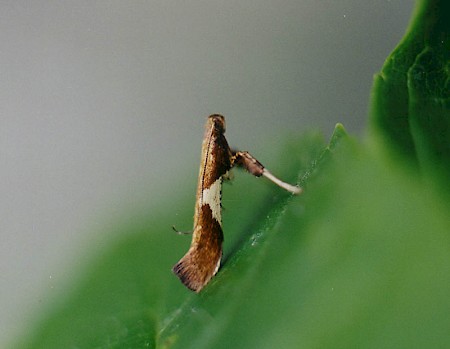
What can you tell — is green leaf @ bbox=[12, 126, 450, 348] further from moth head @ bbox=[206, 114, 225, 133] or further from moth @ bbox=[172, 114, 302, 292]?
moth head @ bbox=[206, 114, 225, 133]

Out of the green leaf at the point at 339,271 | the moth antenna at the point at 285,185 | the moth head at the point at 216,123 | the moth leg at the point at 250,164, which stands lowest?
the green leaf at the point at 339,271

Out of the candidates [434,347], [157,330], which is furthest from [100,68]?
[434,347]

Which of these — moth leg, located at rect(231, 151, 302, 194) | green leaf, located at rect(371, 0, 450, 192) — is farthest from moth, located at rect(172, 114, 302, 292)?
green leaf, located at rect(371, 0, 450, 192)

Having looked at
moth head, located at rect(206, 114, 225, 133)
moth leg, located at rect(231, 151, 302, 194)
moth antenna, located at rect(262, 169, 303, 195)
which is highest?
moth head, located at rect(206, 114, 225, 133)

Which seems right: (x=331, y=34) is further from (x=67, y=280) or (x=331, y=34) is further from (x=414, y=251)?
(x=67, y=280)

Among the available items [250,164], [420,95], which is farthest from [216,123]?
[420,95]

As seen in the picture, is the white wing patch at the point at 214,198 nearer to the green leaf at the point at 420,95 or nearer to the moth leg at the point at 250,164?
the moth leg at the point at 250,164

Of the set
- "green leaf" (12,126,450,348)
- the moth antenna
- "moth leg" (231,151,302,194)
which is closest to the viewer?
"green leaf" (12,126,450,348)

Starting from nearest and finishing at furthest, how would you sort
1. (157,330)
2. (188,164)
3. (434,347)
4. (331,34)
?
(434,347)
(157,330)
(331,34)
(188,164)

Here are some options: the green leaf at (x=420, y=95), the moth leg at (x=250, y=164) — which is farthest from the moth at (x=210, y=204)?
the green leaf at (x=420, y=95)
